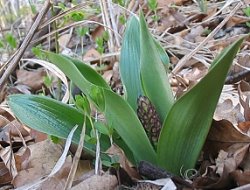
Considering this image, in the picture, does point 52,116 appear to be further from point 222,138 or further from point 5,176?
point 222,138

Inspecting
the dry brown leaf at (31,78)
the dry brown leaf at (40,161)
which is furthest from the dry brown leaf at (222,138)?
the dry brown leaf at (31,78)

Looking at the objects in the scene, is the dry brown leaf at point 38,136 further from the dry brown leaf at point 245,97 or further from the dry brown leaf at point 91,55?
the dry brown leaf at point 91,55

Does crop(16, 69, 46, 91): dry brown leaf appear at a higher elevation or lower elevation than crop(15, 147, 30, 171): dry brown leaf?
lower

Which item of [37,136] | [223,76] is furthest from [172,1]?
[223,76]

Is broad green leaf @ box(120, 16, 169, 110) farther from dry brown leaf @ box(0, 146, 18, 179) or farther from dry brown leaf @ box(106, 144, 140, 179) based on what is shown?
dry brown leaf @ box(0, 146, 18, 179)

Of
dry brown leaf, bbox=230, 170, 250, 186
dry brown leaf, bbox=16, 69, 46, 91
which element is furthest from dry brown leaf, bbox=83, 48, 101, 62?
dry brown leaf, bbox=230, 170, 250, 186

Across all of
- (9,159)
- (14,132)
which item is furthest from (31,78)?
(9,159)
